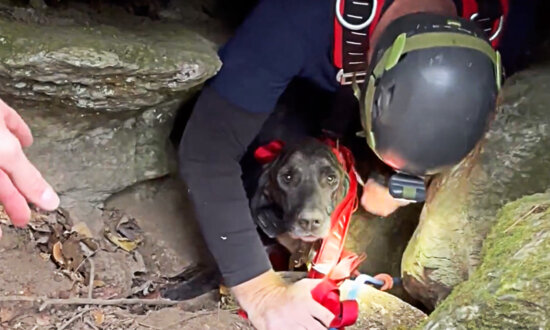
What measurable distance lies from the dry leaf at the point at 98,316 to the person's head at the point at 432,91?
94 centimetres

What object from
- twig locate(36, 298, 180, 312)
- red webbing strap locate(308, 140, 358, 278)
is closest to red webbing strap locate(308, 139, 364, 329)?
red webbing strap locate(308, 140, 358, 278)

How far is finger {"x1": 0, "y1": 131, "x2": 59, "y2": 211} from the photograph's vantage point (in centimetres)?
114

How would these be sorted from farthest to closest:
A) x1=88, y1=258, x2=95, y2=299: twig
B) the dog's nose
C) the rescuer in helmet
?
the dog's nose → x1=88, y1=258, x2=95, y2=299: twig → the rescuer in helmet

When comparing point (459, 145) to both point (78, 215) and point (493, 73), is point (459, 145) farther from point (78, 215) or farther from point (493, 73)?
point (78, 215)

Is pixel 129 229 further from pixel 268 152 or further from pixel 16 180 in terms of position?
pixel 16 180

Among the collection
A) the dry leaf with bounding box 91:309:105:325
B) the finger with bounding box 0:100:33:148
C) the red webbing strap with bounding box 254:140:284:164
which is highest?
the finger with bounding box 0:100:33:148

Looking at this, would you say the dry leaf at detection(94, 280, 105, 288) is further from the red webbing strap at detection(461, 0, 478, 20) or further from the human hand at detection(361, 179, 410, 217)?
the red webbing strap at detection(461, 0, 478, 20)

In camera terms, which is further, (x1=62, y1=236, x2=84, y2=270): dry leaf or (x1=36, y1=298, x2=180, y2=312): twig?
(x1=62, y1=236, x2=84, y2=270): dry leaf

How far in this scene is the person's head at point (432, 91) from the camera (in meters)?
1.79

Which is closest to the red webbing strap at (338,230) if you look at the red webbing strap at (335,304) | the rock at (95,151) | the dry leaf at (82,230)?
the red webbing strap at (335,304)

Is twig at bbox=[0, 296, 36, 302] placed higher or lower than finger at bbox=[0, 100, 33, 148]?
lower

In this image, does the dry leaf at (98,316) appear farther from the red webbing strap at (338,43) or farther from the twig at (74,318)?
the red webbing strap at (338,43)

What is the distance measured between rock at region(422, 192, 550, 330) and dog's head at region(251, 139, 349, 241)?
2.48 ft

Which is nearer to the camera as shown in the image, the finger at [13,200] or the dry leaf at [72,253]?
the finger at [13,200]
